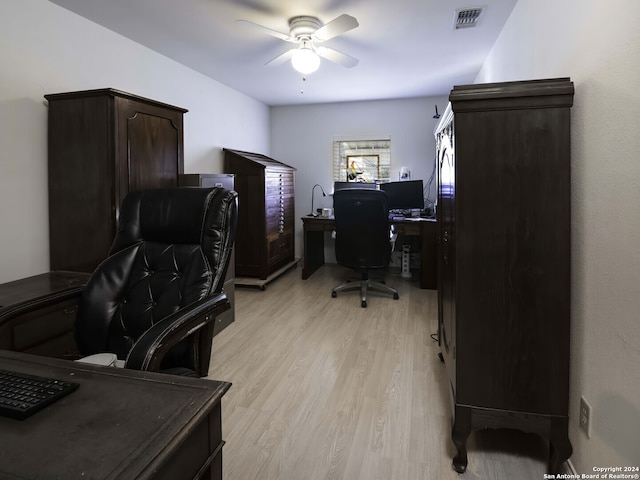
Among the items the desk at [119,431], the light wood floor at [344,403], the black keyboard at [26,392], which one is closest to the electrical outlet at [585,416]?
the light wood floor at [344,403]

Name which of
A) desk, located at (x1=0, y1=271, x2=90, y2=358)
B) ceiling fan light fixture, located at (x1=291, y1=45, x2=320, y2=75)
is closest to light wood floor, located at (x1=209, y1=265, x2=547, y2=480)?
desk, located at (x1=0, y1=271, x2=90, y2=358)

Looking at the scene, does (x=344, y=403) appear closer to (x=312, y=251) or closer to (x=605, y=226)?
(x=605, y=226)

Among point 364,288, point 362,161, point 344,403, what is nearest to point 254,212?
point 364,288

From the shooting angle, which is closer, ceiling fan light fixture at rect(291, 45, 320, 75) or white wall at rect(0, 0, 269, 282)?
white wall at rect(0, 0, 269, 282)

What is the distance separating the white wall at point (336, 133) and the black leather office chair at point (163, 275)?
13.6 feet

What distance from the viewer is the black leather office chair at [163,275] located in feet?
4.96

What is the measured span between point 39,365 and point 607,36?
77.9 inches

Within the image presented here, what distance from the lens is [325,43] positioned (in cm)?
327

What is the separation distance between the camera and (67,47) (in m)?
2.57

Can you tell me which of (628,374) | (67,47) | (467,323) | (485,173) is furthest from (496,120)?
(67,47)

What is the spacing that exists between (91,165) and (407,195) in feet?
11.8

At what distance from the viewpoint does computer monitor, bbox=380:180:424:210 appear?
4855mm

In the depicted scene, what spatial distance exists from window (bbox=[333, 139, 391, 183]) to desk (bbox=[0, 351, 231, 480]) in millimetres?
4964

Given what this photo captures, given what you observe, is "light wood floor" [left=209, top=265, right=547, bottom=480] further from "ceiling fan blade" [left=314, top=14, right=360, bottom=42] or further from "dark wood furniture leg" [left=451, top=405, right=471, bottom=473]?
"ceiling fan blade" [left=314, top=14, right=360, bottom=42]
